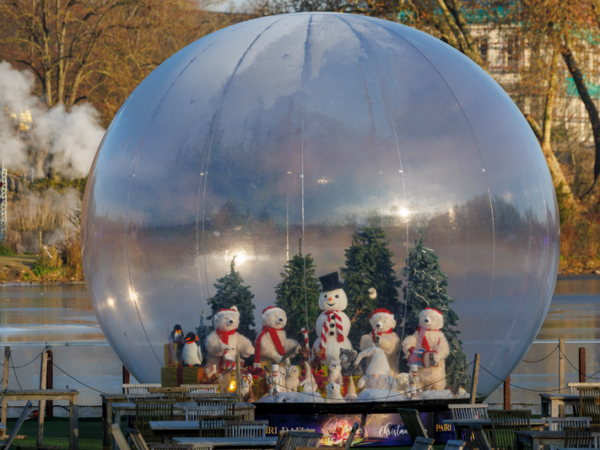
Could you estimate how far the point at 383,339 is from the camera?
8.02m

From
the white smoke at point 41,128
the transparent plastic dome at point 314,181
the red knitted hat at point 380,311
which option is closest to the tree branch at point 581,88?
the white smoke at point 41,128

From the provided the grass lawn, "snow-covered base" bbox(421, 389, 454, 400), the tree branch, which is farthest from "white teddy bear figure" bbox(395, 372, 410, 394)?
the tree branch

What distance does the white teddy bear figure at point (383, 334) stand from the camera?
26.2 ft

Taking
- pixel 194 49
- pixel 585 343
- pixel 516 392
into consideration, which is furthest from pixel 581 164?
pixel 194 49

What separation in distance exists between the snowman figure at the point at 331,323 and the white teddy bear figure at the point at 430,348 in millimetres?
573

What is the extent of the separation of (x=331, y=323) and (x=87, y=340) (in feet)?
34.8

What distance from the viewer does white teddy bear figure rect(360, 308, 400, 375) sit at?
800cm

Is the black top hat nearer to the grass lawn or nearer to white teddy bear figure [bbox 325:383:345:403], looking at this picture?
white teddy bear figure [bbox 325:383:345:403]

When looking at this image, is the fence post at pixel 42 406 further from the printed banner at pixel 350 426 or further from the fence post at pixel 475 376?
the fence post at pixel 475 376

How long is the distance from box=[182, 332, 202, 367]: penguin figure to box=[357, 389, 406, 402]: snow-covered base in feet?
4.93

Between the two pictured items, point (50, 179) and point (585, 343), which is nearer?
point (585, 343)

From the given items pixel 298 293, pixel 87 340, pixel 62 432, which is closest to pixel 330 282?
pixel 298 293

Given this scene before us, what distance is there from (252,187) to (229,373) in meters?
1.69

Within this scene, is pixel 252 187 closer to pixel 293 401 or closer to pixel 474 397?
pixel 293 401
